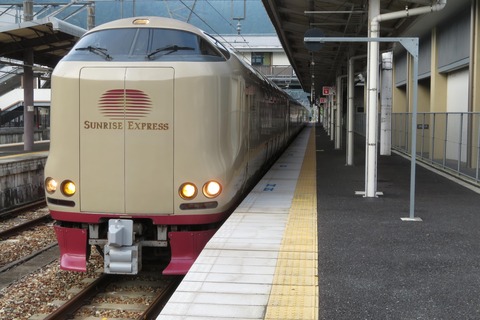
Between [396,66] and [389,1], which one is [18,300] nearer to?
[389,1]

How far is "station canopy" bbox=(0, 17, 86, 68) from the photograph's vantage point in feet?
51.2

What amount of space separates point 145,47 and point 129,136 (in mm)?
1066

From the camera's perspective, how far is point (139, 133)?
18.2ft

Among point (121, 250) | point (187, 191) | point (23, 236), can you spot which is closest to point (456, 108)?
point (23, 236)

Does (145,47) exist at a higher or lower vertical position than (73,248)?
higher

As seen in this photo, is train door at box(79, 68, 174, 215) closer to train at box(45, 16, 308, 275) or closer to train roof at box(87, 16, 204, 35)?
train at box(45, 16, 308, 275)

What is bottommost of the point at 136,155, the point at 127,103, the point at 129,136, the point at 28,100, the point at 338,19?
the point at 136,155

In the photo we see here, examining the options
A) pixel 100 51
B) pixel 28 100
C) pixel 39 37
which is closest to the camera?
pixel 100 51

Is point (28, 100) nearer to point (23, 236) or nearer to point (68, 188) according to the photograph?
point (23, 236)

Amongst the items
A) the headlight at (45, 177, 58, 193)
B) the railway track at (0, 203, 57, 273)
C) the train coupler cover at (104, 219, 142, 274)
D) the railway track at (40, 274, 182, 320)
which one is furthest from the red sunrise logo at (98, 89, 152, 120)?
the railway track at (0, 203, 57, 273)

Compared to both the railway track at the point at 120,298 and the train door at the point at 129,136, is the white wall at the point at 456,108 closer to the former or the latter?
the railway track at the point at 120,298

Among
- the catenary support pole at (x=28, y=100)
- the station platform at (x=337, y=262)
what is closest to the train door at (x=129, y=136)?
the station platform at (x=337, y=262)

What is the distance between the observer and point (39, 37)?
17453 millimetres

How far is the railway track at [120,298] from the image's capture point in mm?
5562
